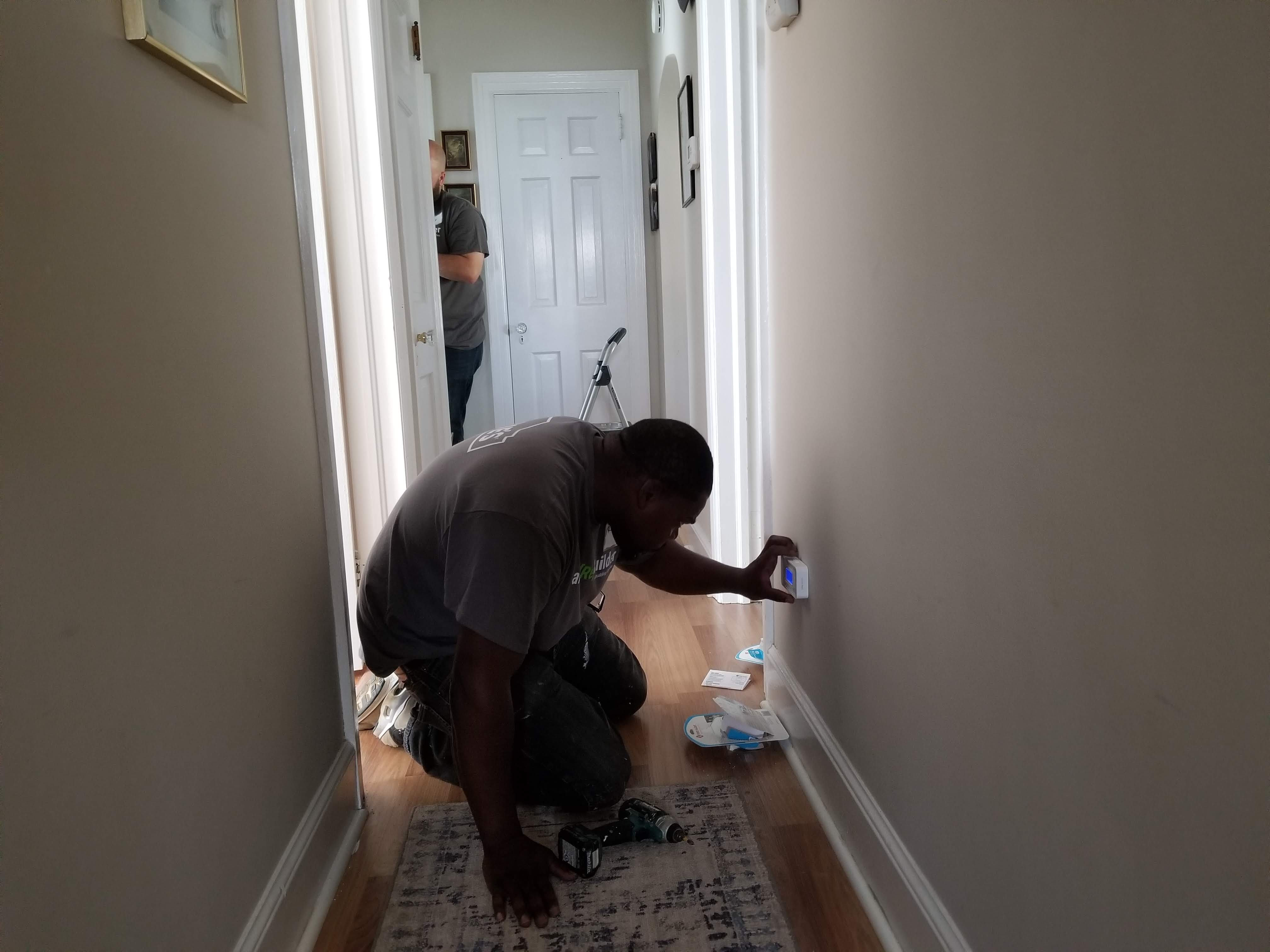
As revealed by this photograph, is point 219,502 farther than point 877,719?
No

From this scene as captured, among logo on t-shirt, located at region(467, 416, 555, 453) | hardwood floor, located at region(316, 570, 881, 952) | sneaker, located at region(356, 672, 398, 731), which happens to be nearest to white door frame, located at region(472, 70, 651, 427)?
hardwood floor, located at region(316, 570, 881, 952)

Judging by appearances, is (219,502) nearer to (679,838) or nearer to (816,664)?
(679,838)

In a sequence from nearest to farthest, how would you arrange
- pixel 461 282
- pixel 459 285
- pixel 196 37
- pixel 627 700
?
pixel 196 37 → pixel 627 700 → pixel 461 282 → pixel 459 285

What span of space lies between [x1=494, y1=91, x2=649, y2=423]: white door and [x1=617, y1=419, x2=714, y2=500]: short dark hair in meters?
3.83

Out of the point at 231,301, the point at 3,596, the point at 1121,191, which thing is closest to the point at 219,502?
the point at 231,301

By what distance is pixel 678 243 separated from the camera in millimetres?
3955

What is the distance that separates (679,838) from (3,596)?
1.22 meters

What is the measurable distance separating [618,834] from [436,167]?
328cm

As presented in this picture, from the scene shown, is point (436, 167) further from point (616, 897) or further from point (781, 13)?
point (616, 897)

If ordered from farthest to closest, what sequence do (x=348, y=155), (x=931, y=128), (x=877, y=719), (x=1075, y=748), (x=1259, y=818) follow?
(x=348, y=155) < (x=877, y=719) < (x=931, y=128) < (x=1075, y=748) < (x=1259, y=818)

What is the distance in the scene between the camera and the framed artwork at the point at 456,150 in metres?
5.02

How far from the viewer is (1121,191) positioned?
71cm

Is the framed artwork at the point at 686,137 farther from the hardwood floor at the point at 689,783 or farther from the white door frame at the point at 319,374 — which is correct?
the white door frame at the point at 319,374

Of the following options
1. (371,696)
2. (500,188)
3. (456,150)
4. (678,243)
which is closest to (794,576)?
(371,696)
